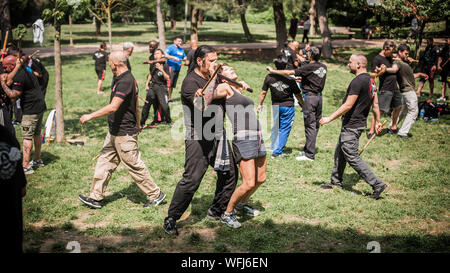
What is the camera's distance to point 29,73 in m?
7.11

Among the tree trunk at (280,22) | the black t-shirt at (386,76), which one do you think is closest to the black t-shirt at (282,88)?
the black t-shirt at (386,76)

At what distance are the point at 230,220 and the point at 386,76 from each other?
21.6 feet

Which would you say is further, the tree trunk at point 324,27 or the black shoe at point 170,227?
the tree trunk at point 324,27

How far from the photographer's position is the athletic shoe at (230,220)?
525 centimetres

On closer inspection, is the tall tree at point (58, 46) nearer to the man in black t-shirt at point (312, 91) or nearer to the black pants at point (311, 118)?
the man in black t-shirt at point (312, 91)

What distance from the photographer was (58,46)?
8562 mm

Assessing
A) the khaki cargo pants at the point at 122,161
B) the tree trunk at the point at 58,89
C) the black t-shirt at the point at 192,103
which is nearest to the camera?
the black t-shirt at the point at 192,103

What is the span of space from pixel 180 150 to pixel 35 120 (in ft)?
9.65

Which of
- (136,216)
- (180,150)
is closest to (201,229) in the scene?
(136,216)

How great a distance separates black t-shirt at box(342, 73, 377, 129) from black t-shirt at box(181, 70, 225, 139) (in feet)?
7.53

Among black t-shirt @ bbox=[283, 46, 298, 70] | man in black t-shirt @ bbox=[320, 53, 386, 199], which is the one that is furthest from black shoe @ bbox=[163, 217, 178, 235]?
black t-shirt @ bbox=[283, 46, 298, 70]

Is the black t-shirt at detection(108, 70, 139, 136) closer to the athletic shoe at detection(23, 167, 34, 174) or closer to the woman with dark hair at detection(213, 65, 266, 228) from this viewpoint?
the woman with dark hair at detection(213, 65, 266, 228)

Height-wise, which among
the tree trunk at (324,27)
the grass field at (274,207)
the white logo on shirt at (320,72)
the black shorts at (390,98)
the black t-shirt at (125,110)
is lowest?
the grass field at (274,207)

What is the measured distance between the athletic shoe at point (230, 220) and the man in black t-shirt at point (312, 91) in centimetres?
308
